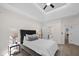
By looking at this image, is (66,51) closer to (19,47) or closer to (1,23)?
(19,47)

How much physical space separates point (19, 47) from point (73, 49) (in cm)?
98

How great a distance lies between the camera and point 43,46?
4.61 ft

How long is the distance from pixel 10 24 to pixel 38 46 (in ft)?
2.10

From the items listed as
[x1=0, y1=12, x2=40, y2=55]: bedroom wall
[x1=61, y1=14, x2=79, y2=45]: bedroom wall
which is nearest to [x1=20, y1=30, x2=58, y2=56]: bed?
[x1=0, y1=12, x2=40, y2=55]: bedroom wall

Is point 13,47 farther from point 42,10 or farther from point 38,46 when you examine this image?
point 42,10

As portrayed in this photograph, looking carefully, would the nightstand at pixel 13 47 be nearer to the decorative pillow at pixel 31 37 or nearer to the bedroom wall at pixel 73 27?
the decorative pillow at pixel 31 37

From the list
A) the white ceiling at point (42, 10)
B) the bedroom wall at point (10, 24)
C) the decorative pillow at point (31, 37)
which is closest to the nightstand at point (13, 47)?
the bedroom wall at point (10, 24)

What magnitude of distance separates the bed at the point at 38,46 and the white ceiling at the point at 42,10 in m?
0.34

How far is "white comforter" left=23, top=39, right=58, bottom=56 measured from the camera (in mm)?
1397

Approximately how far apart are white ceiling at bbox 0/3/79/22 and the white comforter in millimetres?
422

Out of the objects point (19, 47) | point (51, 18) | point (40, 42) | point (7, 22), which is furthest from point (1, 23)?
point (51, 18)

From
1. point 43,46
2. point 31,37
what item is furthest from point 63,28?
Result: point 31,37

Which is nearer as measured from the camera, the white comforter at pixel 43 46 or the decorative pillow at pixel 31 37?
the white comforter at pixel 43 46

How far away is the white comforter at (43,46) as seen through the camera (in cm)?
140
